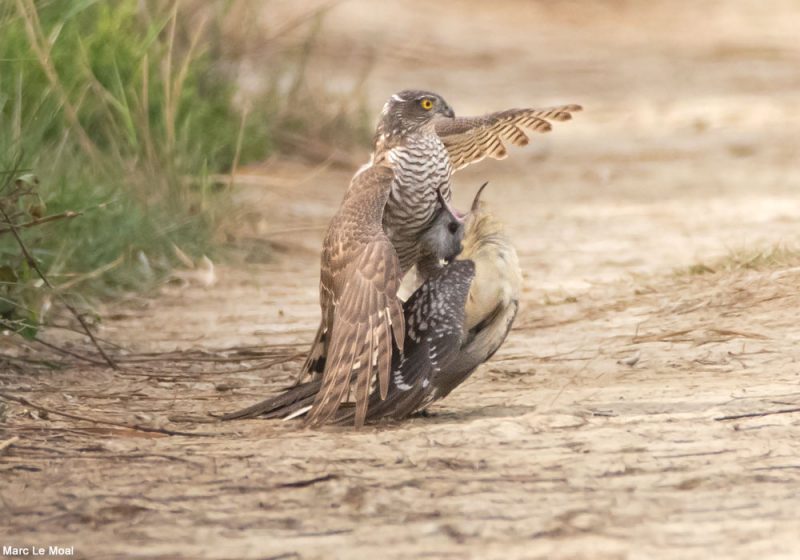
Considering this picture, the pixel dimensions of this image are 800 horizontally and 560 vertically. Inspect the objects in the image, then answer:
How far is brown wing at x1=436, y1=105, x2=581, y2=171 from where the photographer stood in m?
5.44

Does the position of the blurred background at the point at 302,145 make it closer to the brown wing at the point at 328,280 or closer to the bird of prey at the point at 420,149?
the brown wing at the point at 328,280

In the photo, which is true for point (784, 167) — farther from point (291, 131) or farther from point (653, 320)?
point (653, 320)

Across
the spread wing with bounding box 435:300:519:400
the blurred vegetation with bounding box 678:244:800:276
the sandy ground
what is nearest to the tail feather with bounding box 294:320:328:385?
the sandy ground

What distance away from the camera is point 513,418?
4254 millimetres

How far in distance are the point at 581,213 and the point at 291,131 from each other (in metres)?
2.58

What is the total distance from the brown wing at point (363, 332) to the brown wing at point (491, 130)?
4.07ft

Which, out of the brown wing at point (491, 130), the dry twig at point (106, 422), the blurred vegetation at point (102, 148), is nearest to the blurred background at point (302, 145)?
the blurred vegetation at point (102, 148)

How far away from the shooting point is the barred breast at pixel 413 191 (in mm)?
5000

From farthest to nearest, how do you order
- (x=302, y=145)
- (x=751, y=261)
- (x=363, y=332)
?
(x=302, y=145)
(x=751, y=261)
(x=363, y=332)

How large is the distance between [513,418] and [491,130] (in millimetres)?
1684

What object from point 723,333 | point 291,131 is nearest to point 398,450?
point 723,333

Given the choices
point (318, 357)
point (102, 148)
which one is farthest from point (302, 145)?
point (318, 357)

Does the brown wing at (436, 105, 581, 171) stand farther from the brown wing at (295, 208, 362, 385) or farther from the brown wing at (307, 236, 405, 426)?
the brown wing at (307, 236, 405, 426)

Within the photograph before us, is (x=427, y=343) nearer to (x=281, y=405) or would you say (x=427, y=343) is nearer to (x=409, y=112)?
(x=281, y=405)
